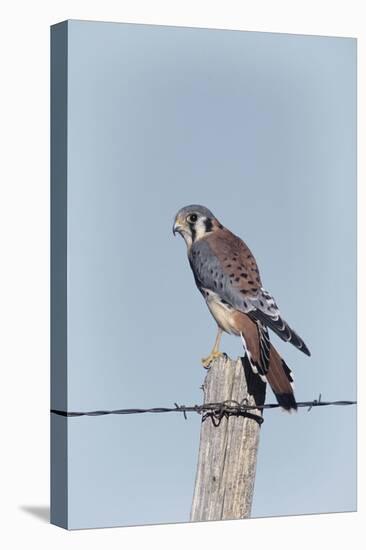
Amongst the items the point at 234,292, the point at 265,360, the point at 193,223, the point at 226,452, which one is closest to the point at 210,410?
the point at 226,452

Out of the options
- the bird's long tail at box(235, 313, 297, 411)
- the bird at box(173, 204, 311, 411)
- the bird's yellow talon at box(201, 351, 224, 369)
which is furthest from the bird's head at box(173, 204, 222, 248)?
the bird's yellow talon at box(201, 351, 224, 369)

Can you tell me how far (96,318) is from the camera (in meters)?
10.1

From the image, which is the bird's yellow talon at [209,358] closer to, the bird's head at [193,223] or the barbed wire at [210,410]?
the barbed wire at [210,410]

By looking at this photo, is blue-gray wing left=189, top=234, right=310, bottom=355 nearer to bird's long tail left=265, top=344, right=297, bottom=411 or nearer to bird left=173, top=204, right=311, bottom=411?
bird left=173, top=204, right=311, bottom=411

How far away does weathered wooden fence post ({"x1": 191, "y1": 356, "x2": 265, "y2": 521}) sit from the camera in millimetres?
10203

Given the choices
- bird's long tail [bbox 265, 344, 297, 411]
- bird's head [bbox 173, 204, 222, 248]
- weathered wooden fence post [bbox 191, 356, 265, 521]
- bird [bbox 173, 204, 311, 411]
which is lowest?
weathered wooden fence post [bbox 191, 356, 265, 521]

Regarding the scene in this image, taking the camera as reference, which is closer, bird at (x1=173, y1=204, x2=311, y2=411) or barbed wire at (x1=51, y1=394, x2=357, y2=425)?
barbed wire at (x1=51, y1=394, x2=357, y2=425)

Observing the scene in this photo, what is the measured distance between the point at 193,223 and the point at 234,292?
0.49 metres

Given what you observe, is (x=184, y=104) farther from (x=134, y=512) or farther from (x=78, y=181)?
(x=134, y=512)

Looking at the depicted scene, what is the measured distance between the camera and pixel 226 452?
10195 mm

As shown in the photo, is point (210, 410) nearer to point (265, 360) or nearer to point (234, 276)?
point (265, 360)

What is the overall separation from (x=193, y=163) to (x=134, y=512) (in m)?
2.08

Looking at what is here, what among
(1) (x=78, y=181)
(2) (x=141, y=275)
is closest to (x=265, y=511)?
(2) (x=141, y=275)

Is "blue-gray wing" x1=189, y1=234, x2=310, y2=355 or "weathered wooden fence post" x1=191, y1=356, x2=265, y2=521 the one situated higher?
"blue-gray wing" x1=189, y1=234, x2=310, y2=355
